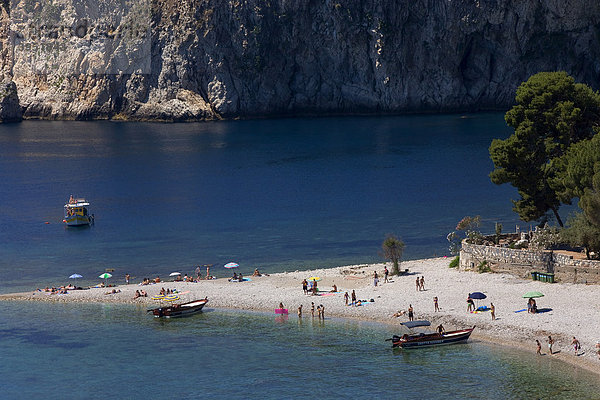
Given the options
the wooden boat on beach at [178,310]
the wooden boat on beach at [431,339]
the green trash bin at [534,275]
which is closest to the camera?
the wooden boat on beach at [431,339]

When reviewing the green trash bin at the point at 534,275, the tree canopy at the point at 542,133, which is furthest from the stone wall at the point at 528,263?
the tree canopy at the point at 542,133

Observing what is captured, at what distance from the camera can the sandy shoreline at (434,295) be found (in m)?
55.8

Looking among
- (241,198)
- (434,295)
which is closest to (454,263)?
(434,295)

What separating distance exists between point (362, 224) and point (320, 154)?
6286 centimetres

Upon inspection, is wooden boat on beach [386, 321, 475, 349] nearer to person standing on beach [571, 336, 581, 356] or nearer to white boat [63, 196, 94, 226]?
person standing on beach [571, 336, 581, 356]

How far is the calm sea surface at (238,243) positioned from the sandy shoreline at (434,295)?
6.01 feet

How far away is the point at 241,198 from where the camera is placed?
394 feet

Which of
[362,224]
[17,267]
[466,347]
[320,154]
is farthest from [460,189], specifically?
[466,347]

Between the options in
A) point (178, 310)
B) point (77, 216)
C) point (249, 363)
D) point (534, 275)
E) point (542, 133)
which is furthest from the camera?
point (77, 216)

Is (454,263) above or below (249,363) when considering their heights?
above

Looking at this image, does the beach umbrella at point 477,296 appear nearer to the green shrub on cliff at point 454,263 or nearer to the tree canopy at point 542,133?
the green shrub on cliff at point 454,263

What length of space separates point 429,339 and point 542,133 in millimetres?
21284

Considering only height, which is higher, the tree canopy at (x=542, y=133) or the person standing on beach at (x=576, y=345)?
the tree canopy at (x=542, y=133)

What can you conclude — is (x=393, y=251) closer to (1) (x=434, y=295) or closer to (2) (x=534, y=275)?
(1) (x=434, y=295)
